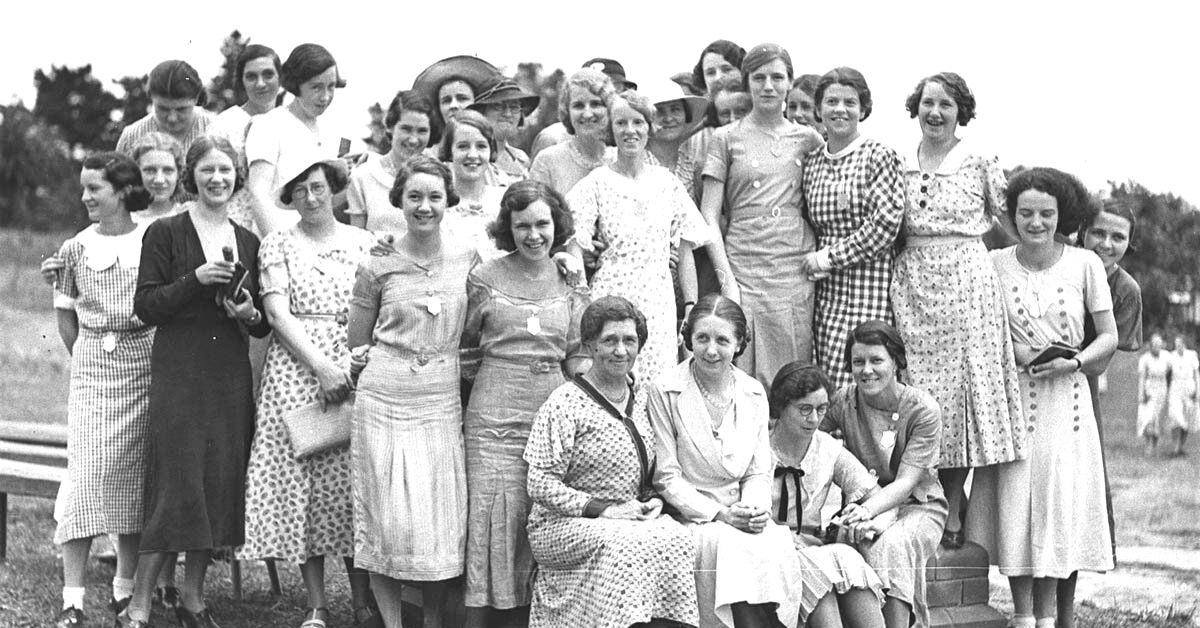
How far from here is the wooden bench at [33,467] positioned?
25.3 ft

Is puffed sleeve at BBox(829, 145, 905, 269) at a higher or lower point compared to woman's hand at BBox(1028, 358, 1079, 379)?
higher

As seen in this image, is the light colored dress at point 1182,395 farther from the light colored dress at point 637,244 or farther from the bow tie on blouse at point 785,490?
the bow tie on blouse at point 785,490

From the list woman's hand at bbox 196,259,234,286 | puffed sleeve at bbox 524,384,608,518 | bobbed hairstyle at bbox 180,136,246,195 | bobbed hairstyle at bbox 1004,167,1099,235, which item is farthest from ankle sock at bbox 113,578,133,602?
bobbed hairstyle at bbox 1004,167,1099,235

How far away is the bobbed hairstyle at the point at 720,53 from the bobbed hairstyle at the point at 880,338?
209cm

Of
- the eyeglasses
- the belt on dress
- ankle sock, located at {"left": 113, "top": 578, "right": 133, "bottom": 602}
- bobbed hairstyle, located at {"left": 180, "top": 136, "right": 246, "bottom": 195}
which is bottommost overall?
ankle sock, located at {"left": 113, "top": 578, "right": 133, "bottom": 602}

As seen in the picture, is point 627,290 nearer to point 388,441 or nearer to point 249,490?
point 388,441

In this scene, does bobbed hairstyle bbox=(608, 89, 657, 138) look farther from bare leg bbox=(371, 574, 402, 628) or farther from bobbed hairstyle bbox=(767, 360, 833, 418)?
bare leg bbox=(371, 574, 402, 628)

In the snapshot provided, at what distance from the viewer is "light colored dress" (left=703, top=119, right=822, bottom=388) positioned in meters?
6.91

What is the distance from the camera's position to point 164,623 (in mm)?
6598

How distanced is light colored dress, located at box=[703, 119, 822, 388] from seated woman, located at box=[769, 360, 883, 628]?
722mm

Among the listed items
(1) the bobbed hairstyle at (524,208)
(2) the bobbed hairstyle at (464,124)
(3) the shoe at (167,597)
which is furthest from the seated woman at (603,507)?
(3) the shoe at (167,597)

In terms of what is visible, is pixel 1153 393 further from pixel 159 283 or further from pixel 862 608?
pixel 159 283

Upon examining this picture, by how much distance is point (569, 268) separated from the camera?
619 cm

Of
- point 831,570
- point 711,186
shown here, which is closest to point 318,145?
point 711,186
